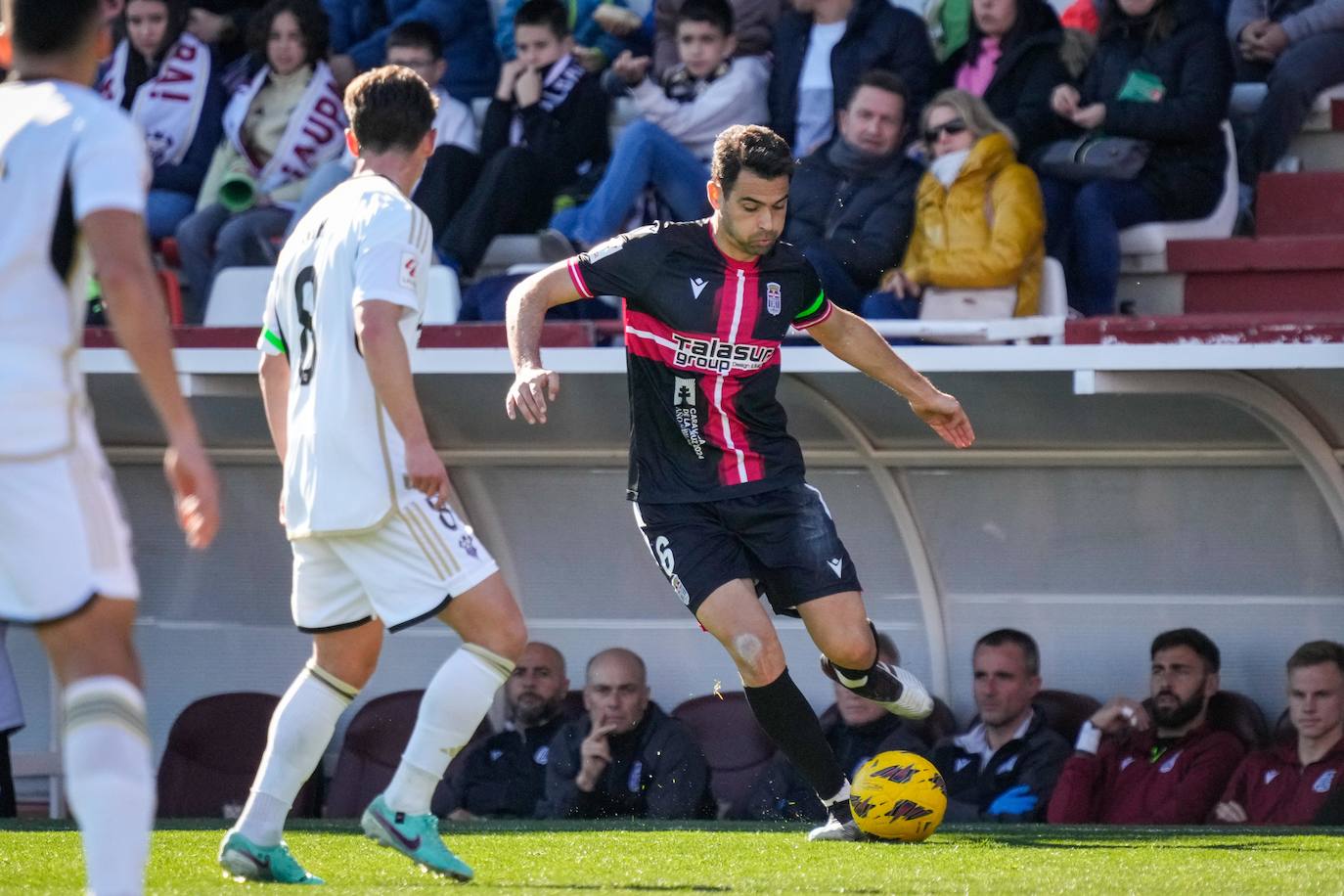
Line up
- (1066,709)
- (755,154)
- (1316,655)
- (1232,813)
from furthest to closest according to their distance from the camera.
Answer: (1066,709)
(1316,655)
(1232,813)
(755,154)

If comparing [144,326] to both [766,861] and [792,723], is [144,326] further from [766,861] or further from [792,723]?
[792,723]

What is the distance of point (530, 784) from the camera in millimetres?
8336

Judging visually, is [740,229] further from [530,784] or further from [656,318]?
[530,784]

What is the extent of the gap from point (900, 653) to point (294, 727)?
4.62 m

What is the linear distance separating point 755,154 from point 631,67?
12.5 ft

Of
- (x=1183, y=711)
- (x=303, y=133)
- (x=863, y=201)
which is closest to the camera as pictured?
(x=1183, y=711)

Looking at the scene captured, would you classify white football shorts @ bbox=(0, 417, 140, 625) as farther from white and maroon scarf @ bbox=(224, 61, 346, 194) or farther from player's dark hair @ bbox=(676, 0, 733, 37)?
white and maroon scarf @ bbox=(224, 61, 346, 194)

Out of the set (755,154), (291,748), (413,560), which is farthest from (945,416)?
(291,748)

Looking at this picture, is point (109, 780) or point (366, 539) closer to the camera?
point (109, 780)

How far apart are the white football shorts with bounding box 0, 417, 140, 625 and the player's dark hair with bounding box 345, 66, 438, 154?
5.44 ft

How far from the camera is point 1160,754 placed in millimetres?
7645

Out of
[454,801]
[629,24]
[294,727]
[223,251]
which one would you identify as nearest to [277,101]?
[223,251]

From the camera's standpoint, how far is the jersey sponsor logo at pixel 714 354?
571 centimetres

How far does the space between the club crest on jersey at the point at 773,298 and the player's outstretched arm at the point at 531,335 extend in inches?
21.7
